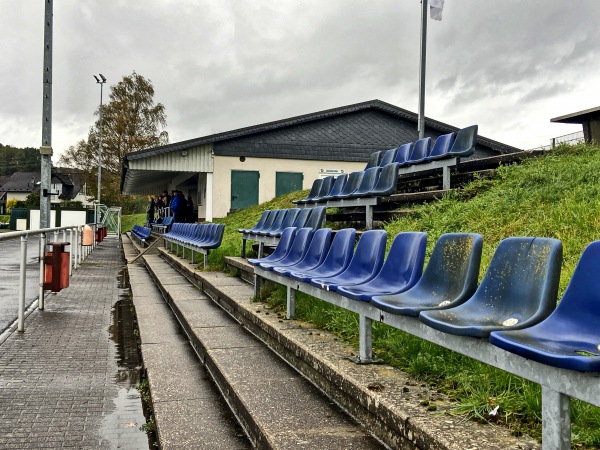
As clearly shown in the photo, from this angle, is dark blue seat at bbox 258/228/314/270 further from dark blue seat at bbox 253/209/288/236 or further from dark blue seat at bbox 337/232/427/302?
dark blue seat at bbox 253/209/288/236

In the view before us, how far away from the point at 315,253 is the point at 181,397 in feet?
5.99

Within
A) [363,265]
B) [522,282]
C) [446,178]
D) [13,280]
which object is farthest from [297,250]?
[13,280]

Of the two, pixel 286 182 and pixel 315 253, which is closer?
pixel 315 253

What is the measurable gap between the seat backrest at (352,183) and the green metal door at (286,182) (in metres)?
12.5

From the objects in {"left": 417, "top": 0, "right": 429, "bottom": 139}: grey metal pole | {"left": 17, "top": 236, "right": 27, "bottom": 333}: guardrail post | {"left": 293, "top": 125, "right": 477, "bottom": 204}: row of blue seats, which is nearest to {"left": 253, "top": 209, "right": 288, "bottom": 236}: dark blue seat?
{"left": 293, "top": 125, "right": 477, "bottom": 204}: row of blue seats

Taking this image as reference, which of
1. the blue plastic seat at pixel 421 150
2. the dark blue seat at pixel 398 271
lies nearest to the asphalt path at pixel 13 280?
the dark blue seat at pixel 398 271

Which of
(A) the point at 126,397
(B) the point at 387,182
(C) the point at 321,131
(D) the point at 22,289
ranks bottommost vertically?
(A) the point at 126,397

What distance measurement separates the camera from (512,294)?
2.23 m

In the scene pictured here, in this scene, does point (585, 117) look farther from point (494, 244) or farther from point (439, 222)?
point (494, 244)

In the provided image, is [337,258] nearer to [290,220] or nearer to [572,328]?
[572,328]

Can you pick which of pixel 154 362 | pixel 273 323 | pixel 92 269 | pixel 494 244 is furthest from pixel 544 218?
pixel 92 269

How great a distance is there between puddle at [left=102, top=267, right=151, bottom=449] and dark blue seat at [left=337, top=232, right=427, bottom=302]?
1305 mm

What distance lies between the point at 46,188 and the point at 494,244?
8.17 m

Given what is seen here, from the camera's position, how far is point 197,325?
4918 mm
